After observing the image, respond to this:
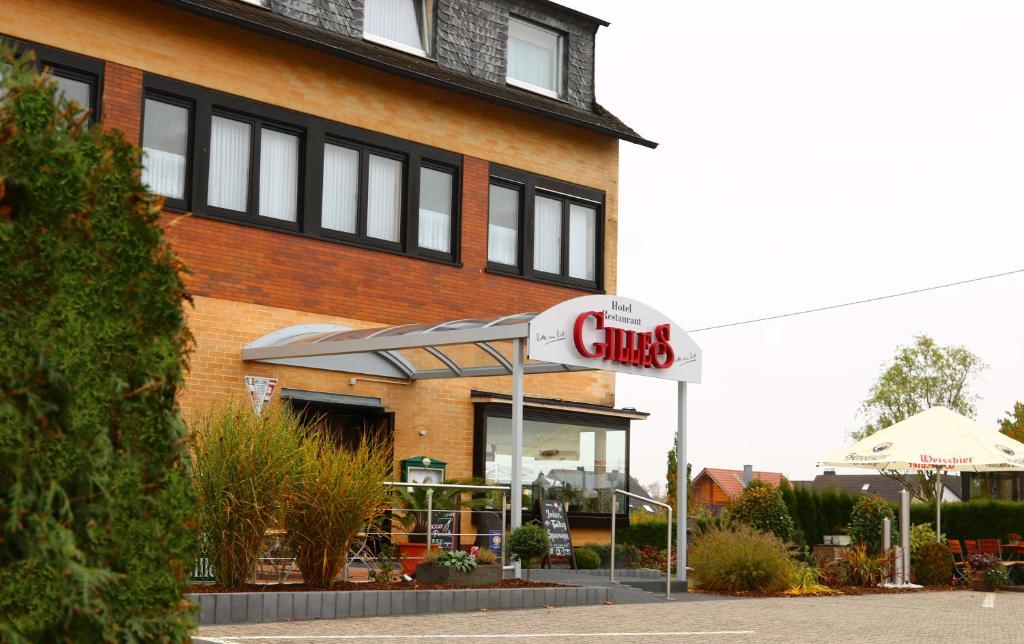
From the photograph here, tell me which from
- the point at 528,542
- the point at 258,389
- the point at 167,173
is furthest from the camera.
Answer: the point at 258,389

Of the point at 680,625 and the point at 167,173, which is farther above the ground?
the point at 167,173

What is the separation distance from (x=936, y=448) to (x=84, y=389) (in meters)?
18.3

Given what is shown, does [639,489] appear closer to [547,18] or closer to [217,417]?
[547,18]

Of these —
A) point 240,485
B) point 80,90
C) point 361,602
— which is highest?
point 80,90

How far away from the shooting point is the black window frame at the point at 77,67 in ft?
49.2

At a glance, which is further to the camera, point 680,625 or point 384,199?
point 384,199

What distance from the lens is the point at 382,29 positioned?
19.1 metres

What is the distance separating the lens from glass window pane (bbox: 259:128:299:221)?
56.1ft

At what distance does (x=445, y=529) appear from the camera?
15.3 metres

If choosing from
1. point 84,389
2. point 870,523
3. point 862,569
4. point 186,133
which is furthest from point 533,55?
point 84,389

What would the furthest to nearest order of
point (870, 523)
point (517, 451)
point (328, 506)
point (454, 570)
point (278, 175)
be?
point (870, 523) → point (278, 175) → point (517, 451) → point (454, 570) → point (328, 506)

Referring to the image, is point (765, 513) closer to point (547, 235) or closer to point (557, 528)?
point (557, 528)

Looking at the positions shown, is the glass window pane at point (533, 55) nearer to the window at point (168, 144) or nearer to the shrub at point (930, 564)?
the window at point (168, 144)

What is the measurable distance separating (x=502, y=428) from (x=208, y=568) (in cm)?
850
